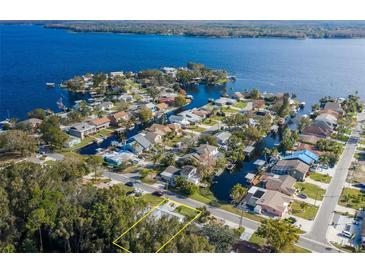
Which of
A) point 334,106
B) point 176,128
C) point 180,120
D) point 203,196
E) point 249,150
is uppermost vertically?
point 334,106

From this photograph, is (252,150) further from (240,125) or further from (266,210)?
(266,210)

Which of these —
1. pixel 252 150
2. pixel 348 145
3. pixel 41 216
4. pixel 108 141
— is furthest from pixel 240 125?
pixel 41 216

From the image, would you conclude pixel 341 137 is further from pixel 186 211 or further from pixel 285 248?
pixel 186 211

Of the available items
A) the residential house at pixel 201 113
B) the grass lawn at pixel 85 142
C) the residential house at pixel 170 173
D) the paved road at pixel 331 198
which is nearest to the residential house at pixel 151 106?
the residential house at pixel 201 113

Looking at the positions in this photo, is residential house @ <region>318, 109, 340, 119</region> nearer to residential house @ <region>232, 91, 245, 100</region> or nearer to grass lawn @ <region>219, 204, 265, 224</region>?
residential house @ <region>232, 91, 245, 100</region>

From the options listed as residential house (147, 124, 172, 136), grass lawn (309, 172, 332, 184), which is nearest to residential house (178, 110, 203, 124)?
residential house (147, 124, 172, 136)

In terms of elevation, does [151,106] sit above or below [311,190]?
above

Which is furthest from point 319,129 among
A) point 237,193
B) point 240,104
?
point 237,193
